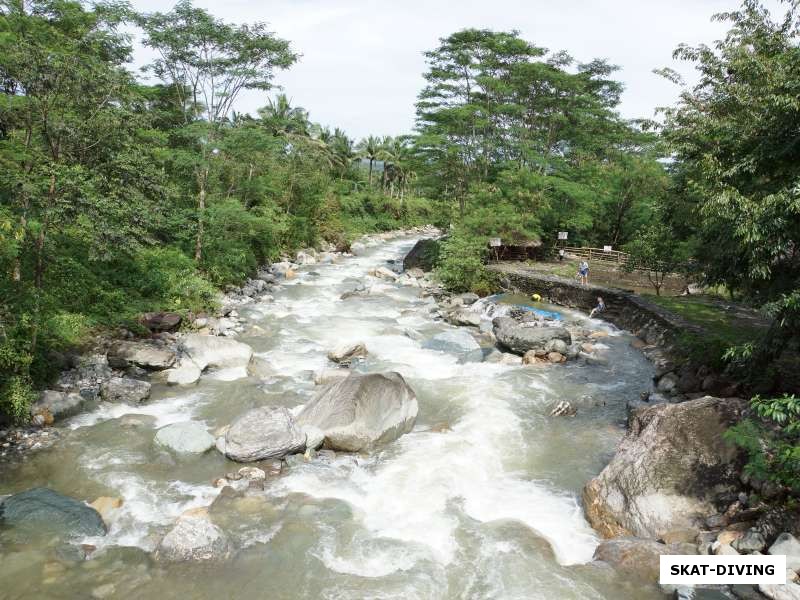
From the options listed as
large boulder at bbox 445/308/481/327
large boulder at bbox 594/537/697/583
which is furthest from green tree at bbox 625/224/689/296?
large boulder at bbox 594/537/697/583

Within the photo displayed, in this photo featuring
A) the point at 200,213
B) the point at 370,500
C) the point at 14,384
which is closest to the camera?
the point at 370,500

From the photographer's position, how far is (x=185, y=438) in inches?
380

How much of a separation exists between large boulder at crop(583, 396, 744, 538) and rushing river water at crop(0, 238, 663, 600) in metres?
0.59

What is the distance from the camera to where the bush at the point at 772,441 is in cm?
645

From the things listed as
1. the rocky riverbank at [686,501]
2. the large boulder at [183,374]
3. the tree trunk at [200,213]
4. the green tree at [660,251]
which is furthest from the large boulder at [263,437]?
the green tree at [660,251]

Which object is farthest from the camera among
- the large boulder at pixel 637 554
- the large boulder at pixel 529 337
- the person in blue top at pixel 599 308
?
the person in blue top at pixel 599 308

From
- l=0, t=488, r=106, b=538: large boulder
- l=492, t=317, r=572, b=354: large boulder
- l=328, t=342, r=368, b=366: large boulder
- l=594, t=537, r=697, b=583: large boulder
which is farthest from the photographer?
l=492, t=317, r=572, b=354: large boulder

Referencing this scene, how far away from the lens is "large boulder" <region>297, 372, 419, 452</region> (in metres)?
9.84

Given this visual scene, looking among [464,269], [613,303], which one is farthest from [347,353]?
[613,303]

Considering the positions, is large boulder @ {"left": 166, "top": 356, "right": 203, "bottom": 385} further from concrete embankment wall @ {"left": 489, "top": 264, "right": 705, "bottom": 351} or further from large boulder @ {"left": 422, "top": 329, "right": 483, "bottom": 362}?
concrete embankment wall @ {"left": 489, "top": 264, "right": 705, "bottom": 351}

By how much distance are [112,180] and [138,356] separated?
4.85 metres

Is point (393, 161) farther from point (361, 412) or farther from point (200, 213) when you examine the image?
point (361, 412)

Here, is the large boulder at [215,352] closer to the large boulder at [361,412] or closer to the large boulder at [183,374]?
the large boulder at [183,374]

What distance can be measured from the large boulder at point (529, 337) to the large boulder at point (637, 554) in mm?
8985
